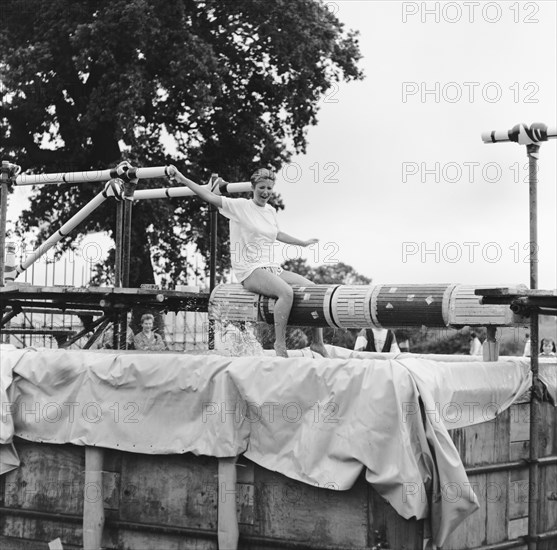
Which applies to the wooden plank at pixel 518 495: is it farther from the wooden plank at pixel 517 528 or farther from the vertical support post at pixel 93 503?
the vertical support post at pixel 93 503

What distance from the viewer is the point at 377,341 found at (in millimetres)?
11758

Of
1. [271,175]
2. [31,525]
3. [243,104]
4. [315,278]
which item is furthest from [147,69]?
[31,525]

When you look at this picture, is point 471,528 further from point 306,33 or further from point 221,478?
point 306,33

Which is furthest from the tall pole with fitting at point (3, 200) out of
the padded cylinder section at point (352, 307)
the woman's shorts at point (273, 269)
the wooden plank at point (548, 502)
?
the wooden plank at point (548, 502)

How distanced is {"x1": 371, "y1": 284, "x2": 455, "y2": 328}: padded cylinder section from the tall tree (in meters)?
14.2

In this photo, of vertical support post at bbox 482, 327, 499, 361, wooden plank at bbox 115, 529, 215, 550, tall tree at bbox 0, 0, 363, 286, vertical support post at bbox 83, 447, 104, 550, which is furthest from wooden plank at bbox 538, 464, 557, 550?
tall tree at bbox 0, 0, 363, 286

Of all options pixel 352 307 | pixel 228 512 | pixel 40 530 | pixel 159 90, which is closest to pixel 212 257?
pixel 352 307

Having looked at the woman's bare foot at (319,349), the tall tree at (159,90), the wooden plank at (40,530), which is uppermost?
the tall tree at (159,90)

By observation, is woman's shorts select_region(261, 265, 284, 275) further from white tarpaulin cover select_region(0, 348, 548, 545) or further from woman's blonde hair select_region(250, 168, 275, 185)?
white tarpaulin cover select_region(0, 348, 548, 545)

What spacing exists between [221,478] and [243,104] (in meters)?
18.8

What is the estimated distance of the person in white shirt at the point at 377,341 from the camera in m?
11.7

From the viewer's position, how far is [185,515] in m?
5.86

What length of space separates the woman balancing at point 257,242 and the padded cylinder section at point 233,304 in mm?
78

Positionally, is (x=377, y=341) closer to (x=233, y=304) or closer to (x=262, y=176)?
(x=233, y=304)
